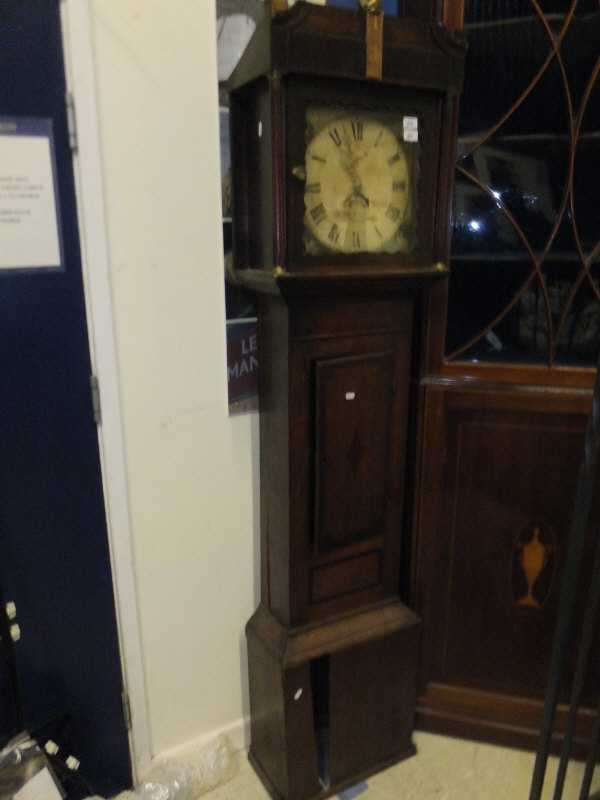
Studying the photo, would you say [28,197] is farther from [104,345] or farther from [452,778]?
[452,778]

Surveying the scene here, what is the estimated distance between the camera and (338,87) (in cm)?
122

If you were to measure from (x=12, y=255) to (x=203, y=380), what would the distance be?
0.49 meters

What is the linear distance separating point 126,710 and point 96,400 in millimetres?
802

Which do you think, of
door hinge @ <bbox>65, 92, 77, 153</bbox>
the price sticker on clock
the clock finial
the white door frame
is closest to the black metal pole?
the price sticker on clock

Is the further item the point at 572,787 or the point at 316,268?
the point at 572,787

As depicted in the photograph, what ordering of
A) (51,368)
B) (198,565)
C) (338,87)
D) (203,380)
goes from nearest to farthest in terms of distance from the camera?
(338,87) < (51,368) < (203,380) < (198,565)

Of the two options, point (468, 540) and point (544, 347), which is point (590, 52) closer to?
point (544, 347)

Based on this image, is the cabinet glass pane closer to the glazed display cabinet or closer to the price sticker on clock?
the glazed display cabinet

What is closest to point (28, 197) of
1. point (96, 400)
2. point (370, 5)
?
point (96, 400)

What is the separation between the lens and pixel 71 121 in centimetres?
124

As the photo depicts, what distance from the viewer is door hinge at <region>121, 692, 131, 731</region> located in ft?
5.16

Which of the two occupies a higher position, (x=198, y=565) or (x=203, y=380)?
(x=203, y=380)

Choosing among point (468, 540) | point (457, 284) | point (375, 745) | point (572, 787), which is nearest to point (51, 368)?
point (457, 284)

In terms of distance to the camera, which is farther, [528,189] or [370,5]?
[528,189]
